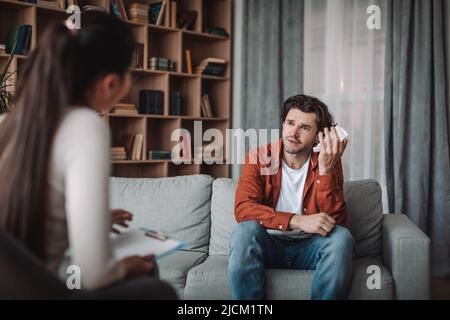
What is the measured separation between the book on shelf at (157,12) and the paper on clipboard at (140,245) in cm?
316

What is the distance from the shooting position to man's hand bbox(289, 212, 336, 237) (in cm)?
196

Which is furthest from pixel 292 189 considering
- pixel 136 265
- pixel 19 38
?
pixel 19 38

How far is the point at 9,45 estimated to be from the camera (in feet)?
10.8

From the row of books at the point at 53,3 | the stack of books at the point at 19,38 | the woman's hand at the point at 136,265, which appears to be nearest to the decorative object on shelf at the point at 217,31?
the row of books at the point at 53,3

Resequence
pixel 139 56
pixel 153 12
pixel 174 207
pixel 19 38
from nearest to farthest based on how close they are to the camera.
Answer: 1. pixel 174 207
2. pixel 19 38
3. pixel 139 56
4. pixel 153 12

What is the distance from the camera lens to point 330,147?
195 centimetres

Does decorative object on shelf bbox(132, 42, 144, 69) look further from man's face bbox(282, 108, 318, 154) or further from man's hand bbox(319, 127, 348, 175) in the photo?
man's hand bbox(319, 127, 348, 175)

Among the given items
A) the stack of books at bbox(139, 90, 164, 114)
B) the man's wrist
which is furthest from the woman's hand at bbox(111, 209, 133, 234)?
the stack of books at bbox(139, 90, 164, 114)

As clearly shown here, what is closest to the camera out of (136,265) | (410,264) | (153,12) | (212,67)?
(136,265)

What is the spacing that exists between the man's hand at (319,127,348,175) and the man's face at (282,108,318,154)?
0.63ft

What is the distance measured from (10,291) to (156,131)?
3485mm

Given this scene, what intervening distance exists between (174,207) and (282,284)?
72cm

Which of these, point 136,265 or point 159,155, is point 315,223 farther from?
point 159,155
